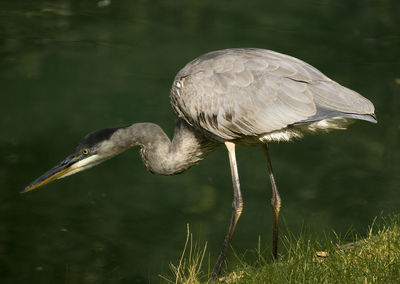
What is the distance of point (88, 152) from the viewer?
5875 mm

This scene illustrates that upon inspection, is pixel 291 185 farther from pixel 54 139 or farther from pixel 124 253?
pixel 54 139

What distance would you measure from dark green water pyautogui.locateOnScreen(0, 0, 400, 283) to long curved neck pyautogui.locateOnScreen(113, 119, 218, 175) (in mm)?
1204

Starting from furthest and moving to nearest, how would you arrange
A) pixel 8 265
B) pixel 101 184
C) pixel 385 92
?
pixel 385 92, pixel 101 184, pixel 8 265

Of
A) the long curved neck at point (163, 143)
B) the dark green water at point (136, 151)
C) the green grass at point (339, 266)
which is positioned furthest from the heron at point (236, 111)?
the dark green water at point (136, 151)

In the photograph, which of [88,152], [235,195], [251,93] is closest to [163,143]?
[88,152]

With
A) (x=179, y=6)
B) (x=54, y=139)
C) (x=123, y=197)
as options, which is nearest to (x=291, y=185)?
(x=123, y=197)

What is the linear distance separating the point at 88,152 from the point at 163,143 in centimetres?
61

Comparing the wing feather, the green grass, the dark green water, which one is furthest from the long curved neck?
→ the dark green water

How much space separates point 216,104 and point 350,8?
986 cm

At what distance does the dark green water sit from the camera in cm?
800

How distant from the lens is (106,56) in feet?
39.4

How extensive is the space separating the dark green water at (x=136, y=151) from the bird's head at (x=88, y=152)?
1.42m

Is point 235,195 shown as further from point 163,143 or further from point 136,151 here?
point 136,151

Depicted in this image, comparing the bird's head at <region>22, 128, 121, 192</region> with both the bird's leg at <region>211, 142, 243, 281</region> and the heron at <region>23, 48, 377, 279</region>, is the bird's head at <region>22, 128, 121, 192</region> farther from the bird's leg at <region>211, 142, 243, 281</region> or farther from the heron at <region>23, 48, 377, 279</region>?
the bird's leg at <region>211, 142, 243, 281</region>
